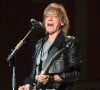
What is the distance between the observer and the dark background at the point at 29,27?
7402 millimetres

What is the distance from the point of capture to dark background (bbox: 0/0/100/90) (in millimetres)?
7402

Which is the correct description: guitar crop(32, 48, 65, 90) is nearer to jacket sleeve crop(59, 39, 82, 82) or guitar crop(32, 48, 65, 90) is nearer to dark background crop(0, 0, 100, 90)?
jacket sleeve crop(59, 39, 82, 82)

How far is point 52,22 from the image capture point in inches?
157

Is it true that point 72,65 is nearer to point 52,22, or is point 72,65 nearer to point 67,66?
point 67,66

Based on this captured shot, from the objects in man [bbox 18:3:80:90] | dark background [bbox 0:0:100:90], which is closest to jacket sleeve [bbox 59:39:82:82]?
man [bbox 18:3:80:90]

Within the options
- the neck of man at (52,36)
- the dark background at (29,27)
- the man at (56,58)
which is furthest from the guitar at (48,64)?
the dark background at (29,27)

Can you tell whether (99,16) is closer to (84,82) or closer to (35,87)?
(84,82)

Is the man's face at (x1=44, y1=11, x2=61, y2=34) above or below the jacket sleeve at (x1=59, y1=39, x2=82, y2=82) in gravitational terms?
above

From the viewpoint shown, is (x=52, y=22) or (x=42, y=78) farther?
(x=52, y=22)

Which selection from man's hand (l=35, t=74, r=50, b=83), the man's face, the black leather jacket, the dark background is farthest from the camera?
the dark background

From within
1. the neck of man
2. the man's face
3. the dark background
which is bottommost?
the dark background

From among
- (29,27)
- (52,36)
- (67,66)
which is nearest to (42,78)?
(67,66)

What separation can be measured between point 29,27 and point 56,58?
3.53 m

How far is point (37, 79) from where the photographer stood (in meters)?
3.79
